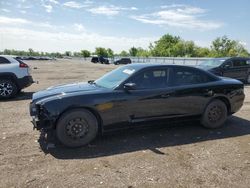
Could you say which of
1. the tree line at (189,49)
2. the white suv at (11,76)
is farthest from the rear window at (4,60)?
the tree line at (189,49)

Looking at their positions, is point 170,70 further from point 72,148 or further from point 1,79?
point 1,79

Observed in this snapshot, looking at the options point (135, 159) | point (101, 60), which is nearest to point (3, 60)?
point (135, 159)

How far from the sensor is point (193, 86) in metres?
6.10

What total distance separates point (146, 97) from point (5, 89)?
21.7 feet

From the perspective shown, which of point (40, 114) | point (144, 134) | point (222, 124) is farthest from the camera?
point (222, 124)

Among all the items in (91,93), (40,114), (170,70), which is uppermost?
(170,70)

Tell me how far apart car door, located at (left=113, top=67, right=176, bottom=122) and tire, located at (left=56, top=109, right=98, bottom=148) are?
579 mm

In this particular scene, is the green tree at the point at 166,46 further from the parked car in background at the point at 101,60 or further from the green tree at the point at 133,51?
the parked car in background at the point at 101,60

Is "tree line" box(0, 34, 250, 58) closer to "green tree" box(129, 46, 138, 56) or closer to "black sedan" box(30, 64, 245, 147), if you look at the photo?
"green tree" box(129, 46, 138, 56)

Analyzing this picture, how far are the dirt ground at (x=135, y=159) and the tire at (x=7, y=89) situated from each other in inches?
160

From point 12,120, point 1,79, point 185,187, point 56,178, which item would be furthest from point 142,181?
point 1,79

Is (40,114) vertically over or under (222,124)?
over

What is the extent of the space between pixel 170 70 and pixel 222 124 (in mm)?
1871

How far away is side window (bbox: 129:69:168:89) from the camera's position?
5.59 m
